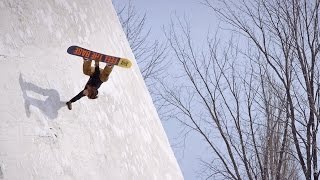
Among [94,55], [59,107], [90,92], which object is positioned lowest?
[59,107]

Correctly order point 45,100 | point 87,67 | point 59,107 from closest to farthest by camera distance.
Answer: point 45,100
point 59,107
point 87,67

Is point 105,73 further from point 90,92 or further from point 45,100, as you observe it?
point 45,100

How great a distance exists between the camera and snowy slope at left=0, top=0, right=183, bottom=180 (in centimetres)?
187

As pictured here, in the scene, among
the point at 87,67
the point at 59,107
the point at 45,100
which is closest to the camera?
the point at 45,100

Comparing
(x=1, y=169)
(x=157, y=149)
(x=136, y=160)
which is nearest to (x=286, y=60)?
(x=157, y=149)

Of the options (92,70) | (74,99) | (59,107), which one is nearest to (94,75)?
(92,70)

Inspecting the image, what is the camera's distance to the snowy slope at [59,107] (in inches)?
73.5

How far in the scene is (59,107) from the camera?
225 centimetres

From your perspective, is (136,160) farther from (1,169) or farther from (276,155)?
(276,155)

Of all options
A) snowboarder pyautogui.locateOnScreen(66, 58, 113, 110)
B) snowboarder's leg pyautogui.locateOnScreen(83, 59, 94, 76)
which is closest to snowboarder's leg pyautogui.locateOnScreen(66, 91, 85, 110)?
snowboarder pyautogui.locateOnScreen(66, 58, 113, 110)

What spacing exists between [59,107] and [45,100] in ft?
0.43

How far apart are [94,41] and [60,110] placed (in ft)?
3.72

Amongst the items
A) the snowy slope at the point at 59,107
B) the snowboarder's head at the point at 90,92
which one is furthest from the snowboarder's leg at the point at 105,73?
the snowy slope at the point at 59,107

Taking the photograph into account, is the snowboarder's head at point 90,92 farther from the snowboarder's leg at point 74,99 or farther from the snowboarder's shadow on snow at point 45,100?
the snowboarder's shadow on snow at point 45,100
